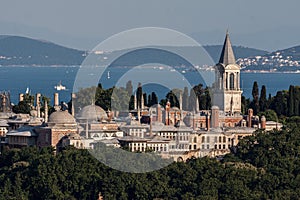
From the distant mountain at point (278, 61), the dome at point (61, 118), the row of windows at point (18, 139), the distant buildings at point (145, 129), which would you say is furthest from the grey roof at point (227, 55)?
the distant mountain at point (278, 61)

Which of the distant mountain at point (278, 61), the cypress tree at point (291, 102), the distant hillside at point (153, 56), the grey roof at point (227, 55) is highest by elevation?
the distant mountain at point (278, 61)

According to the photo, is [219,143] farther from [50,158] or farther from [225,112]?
[50,158]

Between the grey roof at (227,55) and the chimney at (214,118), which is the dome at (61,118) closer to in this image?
the chimney at (214,118)

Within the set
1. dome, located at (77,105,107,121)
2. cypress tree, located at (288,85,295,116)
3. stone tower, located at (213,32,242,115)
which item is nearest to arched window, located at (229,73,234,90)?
stone tower, located at (213,32,242,115)

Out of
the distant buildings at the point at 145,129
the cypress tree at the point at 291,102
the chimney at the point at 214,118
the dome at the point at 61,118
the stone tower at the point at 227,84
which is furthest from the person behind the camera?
the cypress tree at the point at 291,102

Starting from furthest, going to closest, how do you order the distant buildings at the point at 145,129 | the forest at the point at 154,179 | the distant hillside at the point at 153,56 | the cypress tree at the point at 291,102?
the cypress tree at the point at 291,102 → the distant hillside at the point at 153,56 → the distant buildings at the point at 145,129 → the forest at the point at 154,179

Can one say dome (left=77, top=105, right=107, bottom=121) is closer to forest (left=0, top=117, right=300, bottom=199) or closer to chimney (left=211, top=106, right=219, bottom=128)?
chimney (left=211, top=106, right=219, bottom=128)

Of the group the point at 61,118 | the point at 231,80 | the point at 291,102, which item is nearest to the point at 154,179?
the point at 61,118

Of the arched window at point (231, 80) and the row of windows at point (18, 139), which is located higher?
the arched window at point (231, 80)
